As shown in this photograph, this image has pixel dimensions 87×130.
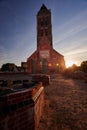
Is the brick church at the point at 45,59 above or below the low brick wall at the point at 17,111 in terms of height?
above

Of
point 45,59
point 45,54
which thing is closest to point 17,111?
point 45,59

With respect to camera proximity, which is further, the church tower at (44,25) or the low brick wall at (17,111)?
the church tower at (44,25)

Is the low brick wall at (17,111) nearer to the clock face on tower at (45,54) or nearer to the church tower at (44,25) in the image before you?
the clock face on tower at (45,54)

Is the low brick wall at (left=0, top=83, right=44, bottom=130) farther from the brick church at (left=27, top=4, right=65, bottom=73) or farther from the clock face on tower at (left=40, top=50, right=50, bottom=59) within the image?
the clock face on tower at (left=40, top=50, right=50, bottom=59)

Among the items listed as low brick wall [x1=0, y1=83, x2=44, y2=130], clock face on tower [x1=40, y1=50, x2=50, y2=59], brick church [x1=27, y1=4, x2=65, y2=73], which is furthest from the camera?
clock face on tower [x1=40, y1=50, x2=50, y2=59]

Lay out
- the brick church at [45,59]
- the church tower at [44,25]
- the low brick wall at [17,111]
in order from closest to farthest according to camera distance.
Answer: the low brick wall at [17,111], the brick church at [45,59], the church tower at [44,25]

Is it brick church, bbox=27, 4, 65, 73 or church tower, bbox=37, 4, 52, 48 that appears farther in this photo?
church tower, bbox=37, 4, 52, 48

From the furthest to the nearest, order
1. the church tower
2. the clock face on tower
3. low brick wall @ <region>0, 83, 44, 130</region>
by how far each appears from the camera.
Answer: the church tower < the clock face on tower < low brick wall @ <region>0, 83, 44, 130</region>

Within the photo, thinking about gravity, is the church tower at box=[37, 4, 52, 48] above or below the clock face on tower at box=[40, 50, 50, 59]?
above

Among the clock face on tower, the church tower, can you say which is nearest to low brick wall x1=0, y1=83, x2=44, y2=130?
the clock face on tower

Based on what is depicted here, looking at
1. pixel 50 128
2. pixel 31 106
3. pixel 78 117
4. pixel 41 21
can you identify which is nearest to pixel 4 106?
pixel 31 106

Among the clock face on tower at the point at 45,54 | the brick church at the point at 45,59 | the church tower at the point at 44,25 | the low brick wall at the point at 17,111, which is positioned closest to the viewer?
the low brick wall at the point at 17,111

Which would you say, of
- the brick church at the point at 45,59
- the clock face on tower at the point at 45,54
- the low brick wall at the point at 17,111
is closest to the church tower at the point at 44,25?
the brick church at the point at 45,59

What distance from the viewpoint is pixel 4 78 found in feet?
22.6
